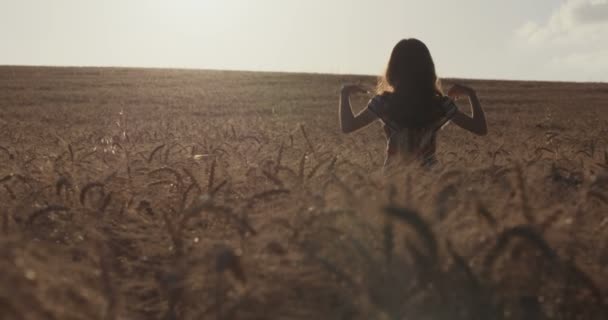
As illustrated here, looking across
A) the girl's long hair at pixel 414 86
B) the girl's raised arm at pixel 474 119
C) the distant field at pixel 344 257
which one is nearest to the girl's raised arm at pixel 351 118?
the girl's long hair at pixel 414 86

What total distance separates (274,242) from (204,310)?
24cm

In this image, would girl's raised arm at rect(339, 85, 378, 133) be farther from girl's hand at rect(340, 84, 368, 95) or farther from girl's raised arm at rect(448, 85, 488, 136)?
girl's raised arm at rect(448, 85, 488, 136)

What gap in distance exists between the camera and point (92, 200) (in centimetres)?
273

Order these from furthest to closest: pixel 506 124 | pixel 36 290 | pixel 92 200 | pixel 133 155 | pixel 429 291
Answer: pixel 506 124, pixel 133 155, pixel 92 200, pixel 429 291, pixel 36 290

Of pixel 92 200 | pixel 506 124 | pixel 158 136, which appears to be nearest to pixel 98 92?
pixel 506 124

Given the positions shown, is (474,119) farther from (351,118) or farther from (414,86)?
(351,118)

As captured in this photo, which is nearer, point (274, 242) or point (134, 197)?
point (274, 242)

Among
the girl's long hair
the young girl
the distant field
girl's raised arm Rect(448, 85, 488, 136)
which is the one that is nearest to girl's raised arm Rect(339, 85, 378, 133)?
the young girl

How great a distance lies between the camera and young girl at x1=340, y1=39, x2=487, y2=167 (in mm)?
3877

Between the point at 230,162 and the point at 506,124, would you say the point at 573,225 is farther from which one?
the point at 506,124

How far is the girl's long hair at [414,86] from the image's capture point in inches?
153

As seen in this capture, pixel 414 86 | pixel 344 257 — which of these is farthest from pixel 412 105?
pixel 344 257

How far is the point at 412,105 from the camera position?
154 inches

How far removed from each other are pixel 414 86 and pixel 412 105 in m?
0.12
